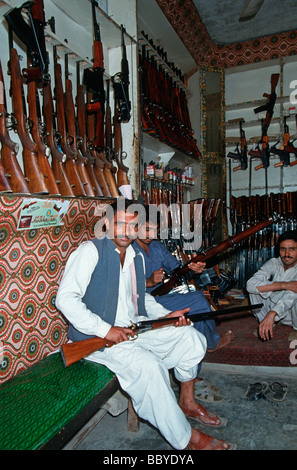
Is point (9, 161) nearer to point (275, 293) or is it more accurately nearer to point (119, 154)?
point (119, 154)

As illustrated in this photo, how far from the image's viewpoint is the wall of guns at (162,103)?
12.8 ft

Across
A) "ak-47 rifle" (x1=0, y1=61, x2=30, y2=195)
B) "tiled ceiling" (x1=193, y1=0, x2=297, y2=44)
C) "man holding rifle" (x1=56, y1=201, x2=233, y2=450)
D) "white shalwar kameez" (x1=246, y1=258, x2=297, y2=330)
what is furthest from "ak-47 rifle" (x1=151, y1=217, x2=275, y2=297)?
"tiled ceiling" (x1=193, y1=0, x2=297, y2=44)

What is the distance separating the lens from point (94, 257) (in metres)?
2.02

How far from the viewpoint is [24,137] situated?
6.53ft

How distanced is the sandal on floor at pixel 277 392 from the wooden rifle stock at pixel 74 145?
2066 mm

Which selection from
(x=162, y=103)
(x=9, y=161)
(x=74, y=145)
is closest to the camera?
(x=9, y=161)

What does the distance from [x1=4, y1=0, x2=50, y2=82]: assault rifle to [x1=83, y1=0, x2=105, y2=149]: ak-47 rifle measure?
25.3 inches

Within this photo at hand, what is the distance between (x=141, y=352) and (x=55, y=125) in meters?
1.67

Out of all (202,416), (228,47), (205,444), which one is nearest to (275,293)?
(202,416)

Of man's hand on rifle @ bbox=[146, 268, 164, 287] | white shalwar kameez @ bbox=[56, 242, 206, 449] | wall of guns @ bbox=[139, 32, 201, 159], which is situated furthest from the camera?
wall of guns @ bbox=[139, 32, 201, 159]

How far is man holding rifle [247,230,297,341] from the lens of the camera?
3.06m

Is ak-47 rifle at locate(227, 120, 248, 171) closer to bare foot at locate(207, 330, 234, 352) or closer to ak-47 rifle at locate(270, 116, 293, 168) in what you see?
ak-47 rifle at locate(270, 116, 293, 168)

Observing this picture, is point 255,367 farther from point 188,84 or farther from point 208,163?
point 188,84

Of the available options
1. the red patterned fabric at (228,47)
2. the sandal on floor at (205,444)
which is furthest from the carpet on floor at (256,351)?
the red patterned fabric at (228,47)
